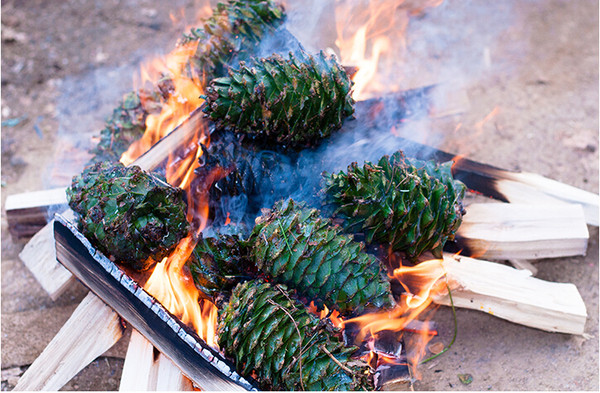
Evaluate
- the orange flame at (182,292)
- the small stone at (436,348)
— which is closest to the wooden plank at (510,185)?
the small stone at (436,348)

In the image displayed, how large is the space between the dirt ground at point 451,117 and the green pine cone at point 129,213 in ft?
2.32

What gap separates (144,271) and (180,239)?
0.20 m

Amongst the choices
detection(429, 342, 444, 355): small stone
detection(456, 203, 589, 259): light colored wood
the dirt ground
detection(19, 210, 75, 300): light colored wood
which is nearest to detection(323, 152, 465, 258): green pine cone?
detection(456, 203, 589, 259): light colored wood

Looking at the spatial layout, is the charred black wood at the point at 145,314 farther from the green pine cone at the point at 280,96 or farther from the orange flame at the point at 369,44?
the orange flame at the point at 369,44

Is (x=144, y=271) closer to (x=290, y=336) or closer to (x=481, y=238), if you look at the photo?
(x=290, y=336)

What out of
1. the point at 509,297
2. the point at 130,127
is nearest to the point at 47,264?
the point at 130,127

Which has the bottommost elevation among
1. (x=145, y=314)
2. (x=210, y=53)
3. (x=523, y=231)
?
(x=523, y=231)

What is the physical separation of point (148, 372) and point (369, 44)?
2504 mm

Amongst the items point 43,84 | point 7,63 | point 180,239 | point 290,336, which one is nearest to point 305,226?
point 290,336

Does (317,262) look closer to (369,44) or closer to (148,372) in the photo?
(148,372)

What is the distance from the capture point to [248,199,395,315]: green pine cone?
1713mm

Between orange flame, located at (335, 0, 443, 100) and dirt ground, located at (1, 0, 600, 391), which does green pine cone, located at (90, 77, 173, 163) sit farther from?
orange flame, located at (335, 0, 443, 100)

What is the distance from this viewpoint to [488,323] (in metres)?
2.34

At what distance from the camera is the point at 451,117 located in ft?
10.3
